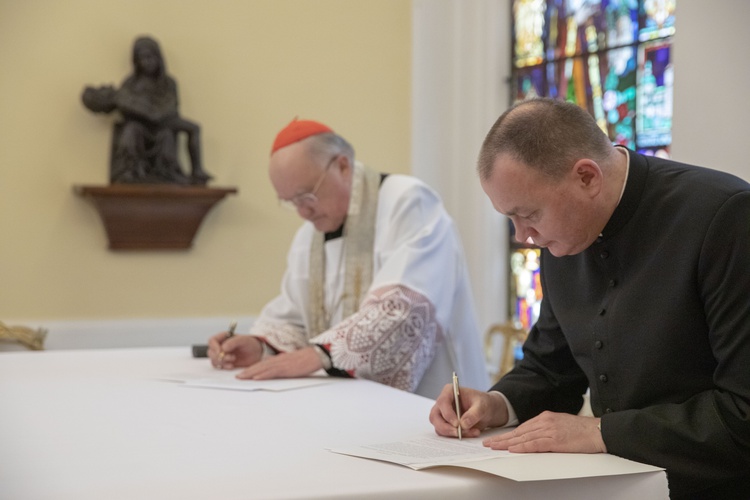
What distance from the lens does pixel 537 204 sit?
91.7 inches

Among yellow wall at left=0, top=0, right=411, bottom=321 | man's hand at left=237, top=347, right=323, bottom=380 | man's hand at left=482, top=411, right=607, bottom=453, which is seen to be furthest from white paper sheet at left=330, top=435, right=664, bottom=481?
yellow wall at left=0, top=0, right=411, bottom=321

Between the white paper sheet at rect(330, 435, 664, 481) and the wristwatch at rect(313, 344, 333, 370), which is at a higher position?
the white paper sheet at rect(330, 435, 664, 481)

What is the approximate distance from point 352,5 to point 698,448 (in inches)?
192

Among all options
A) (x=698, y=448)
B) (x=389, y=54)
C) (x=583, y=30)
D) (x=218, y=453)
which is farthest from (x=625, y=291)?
(x=389, y=54)

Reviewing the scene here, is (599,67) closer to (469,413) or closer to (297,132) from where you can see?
(297,132)

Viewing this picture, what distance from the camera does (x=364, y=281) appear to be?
4.32 m

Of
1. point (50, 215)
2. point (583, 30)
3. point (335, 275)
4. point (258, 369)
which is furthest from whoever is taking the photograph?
point (583, 30)

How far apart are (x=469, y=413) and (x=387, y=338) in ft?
4.33

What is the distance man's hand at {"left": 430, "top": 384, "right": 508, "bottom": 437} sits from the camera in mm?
2436

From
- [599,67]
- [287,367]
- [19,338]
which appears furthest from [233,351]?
[599,67]

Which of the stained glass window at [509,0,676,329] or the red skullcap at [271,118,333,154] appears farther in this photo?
the stained glass window at [509,0,676,329]

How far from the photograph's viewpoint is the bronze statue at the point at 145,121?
5.62m

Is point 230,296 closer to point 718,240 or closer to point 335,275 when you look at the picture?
point 335,275

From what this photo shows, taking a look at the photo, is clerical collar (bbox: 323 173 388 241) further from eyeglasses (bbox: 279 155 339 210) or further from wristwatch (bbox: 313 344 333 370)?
wristwatch (bbox: 313 344 333 370)
